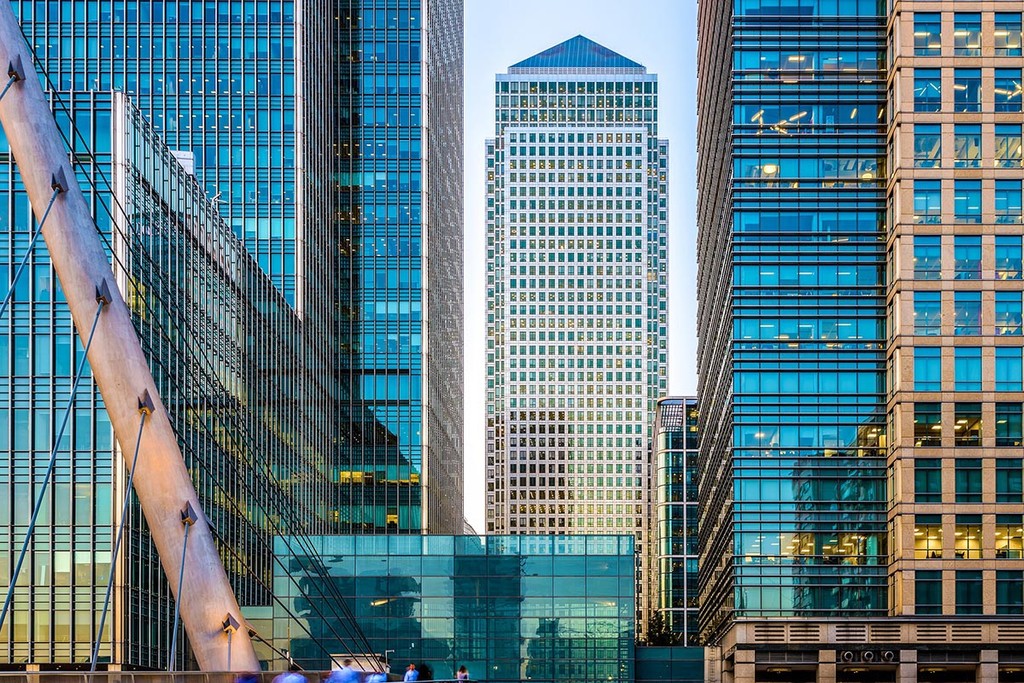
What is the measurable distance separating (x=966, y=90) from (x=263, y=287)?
51215 mm

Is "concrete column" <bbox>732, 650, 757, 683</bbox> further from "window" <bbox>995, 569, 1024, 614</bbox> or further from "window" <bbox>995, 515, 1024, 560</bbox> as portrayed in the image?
"window" <bbox>995, 515, 1024, 560</bbox>

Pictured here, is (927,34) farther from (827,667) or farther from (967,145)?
(827,667)

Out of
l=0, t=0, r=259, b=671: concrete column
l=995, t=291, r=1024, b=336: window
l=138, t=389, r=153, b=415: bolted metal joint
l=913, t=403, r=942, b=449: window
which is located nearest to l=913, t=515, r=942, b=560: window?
l=913, t=403, r=942, b=449: window

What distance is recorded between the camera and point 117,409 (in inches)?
924

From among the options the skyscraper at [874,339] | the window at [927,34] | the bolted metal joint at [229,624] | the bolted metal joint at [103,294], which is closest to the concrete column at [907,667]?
the skyscraper at [874,339]

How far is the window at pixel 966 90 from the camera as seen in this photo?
7919cm

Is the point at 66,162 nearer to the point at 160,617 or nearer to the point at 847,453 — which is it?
the point at 160,617

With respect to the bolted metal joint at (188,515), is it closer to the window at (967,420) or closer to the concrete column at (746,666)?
the concrete column at (746,666)

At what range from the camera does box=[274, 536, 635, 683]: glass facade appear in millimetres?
83000

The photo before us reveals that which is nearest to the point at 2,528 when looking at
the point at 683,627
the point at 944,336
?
the point at 944,336

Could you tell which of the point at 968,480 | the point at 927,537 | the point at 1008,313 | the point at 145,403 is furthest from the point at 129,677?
the point at 1008,313

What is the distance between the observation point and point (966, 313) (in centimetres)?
7844

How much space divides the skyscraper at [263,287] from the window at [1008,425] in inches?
1506

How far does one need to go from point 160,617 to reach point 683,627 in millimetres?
123715
